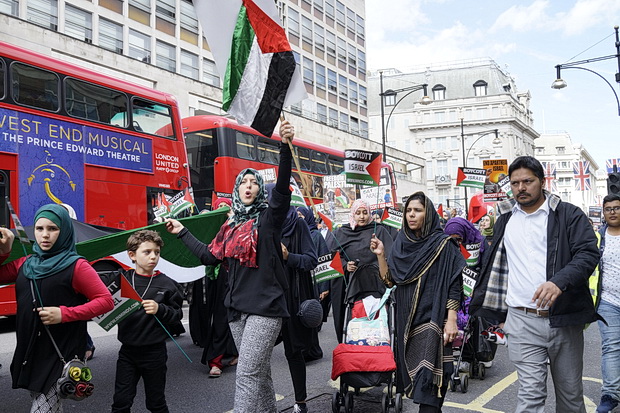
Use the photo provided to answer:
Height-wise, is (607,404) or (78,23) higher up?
(78,23)

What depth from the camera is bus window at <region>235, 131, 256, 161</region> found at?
1639 centimetres

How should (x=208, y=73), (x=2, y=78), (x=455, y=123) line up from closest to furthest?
(x=2, y=78) → (x=208, y=73) → (x=455, y=123)

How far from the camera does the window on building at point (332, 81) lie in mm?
44344

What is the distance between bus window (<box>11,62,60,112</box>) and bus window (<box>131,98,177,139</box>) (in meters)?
1.75

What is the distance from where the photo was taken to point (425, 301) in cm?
416

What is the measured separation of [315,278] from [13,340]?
199 inches

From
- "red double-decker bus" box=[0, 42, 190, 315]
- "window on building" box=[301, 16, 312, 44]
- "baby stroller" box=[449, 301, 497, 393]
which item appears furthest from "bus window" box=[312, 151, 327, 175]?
"window on building" box=[301, 16, 312, 44]

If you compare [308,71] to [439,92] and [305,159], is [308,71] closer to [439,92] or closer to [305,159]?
[305,159]

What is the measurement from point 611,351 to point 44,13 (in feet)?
76.7

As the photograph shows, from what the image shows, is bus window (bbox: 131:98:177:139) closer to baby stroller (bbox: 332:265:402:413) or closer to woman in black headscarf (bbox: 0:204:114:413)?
baby stroller (bbox: 332:265:402:413)

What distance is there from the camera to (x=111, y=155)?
1074cm

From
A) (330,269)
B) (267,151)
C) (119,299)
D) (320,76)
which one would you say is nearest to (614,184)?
(330,269)

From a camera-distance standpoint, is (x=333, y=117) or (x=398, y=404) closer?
(x=398, y=404)

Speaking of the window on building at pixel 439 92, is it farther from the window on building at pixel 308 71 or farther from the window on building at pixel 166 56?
the window on building at pixel 166 56
